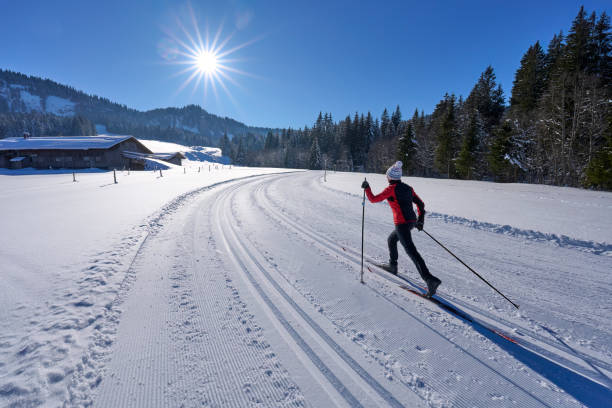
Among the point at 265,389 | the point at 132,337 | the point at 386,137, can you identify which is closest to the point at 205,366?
the point at 265,389

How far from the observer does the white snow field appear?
2127 mm

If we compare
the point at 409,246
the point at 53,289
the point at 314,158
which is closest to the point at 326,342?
the point at 409,246

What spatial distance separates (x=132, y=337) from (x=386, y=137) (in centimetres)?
6772

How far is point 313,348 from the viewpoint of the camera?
262 cm

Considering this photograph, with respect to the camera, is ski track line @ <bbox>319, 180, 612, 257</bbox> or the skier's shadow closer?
the skier's shadow

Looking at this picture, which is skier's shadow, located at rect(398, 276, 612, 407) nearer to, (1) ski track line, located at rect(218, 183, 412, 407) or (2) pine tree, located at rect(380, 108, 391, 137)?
(1) ski track line, located at rect(218, 183, 412, 407)

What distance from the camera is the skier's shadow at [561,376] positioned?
82.5 inches

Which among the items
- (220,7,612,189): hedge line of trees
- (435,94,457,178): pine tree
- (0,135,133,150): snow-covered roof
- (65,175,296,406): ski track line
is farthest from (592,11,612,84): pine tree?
(0,135,133,150): snow-covered roof

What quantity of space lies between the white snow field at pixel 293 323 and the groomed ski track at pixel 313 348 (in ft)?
0.05

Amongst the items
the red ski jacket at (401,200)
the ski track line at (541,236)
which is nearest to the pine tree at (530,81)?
the ski track line at (541,236)

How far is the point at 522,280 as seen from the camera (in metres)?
4.14

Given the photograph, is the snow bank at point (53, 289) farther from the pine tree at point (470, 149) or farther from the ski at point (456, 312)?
the pine tree at point (470, 149)

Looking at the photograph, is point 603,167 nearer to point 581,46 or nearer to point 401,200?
point 581,46

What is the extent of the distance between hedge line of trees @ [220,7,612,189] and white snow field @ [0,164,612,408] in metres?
21.5
